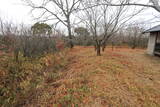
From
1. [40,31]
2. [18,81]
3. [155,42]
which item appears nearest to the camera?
[18,81]

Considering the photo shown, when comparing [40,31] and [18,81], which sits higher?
[40,31]

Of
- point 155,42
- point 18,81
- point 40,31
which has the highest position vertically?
point 40,31

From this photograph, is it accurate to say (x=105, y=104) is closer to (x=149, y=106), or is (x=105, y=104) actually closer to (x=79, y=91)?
(x=79, y=91)

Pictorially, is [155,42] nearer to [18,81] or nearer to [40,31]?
[40,31]

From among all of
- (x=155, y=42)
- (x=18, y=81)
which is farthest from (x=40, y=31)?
(x=155, y=42)

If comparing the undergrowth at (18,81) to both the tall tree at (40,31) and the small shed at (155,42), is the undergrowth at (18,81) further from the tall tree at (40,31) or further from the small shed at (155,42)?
the small shed at (155,42)

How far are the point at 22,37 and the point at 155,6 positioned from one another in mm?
5836

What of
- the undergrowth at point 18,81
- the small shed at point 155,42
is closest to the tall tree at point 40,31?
the undergrowth at point 18,81

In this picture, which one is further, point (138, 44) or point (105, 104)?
point (138, 44)

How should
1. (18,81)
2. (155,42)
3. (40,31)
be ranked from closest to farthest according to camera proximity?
1. (18,81)
2. (40,31)
3. (155,42)

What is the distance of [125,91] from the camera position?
114 inches

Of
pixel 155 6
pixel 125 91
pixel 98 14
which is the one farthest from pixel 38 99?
pixel 98 14

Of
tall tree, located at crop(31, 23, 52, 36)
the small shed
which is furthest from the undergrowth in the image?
the small shed

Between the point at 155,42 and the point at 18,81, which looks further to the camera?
the point at 155,42
